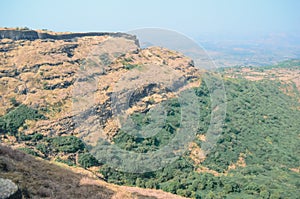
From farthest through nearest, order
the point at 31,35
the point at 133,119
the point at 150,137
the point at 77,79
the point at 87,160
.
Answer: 1. the point at 31,35
2. the point at 77,79
3. the point at 133,119
4. the point at 150,137
5. the point at 87,160

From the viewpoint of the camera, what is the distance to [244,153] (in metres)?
42.0

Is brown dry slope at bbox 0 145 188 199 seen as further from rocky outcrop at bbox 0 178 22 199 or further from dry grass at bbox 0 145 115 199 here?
rocky outcrop at bbox 0 178 22 199

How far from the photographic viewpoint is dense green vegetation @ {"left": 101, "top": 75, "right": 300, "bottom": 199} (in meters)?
30.3

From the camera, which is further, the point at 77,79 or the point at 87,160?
the point at 77,79

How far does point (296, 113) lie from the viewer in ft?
189

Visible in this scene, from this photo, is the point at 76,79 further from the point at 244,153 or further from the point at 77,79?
the point at 244,153

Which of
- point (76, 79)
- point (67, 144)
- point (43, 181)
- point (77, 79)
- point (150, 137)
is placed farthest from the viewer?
point (76, 79)

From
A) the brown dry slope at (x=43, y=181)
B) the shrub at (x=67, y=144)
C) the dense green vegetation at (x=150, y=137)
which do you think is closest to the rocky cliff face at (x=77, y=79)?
the dense green vegetation at (x=150, y=137)

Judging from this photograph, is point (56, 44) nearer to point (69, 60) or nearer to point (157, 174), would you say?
point (69, 60)

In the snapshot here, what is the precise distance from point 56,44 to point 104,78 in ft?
33.6

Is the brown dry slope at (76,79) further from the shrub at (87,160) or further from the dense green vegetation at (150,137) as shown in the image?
the shrub at (87,160)

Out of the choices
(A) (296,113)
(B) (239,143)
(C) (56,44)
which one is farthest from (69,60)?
(A) (296,113)

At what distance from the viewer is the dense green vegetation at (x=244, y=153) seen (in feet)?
99.5

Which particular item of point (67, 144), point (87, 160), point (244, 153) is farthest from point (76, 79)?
point (244, 153)
